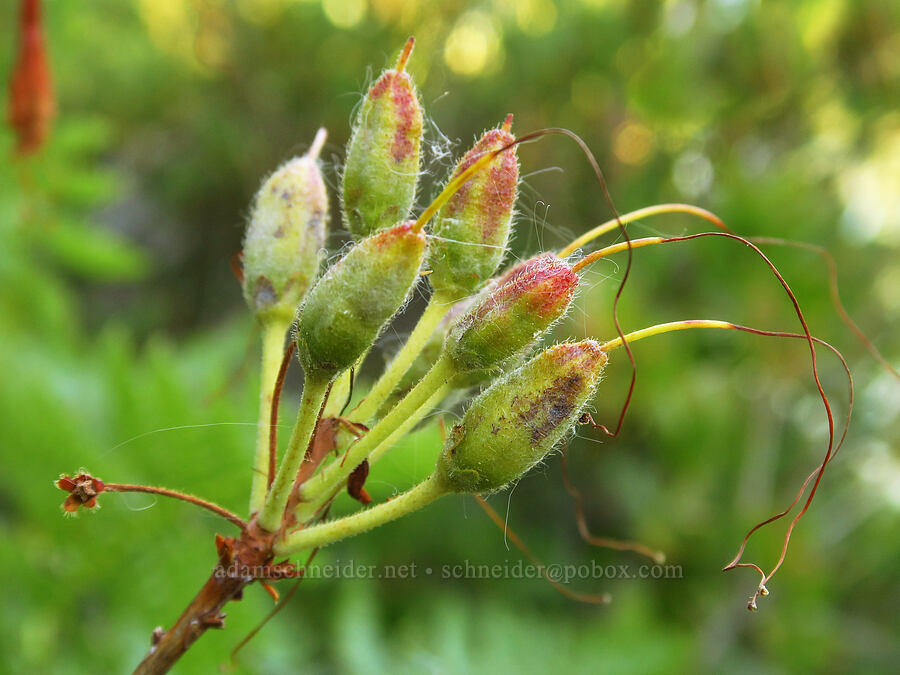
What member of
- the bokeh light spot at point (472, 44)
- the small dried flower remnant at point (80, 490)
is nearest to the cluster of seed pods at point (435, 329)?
the small dried flower remnant at point (80, 490)

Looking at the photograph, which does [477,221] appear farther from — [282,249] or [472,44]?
[472,44]

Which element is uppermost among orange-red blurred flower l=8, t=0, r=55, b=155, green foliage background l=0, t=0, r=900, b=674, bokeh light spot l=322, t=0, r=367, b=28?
bokeh light spot l=322, t=0, r=367, b=28

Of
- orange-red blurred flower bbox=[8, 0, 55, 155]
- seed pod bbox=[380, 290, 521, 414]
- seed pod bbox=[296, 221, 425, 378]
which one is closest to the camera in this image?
A: seed pod bbox=[296, 221, 425, 378]

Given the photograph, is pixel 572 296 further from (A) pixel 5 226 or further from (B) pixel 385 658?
(A) pixel 5 226

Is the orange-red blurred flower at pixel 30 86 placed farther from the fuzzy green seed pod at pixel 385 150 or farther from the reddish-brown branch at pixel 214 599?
the reddish-brown branch at pixel 214 599

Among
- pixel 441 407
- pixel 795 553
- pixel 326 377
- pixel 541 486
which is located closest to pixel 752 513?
pixel 795 553

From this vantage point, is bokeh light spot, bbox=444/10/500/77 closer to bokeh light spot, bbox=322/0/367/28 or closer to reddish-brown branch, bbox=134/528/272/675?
bokeh light spot, bbox=322/0/367/28

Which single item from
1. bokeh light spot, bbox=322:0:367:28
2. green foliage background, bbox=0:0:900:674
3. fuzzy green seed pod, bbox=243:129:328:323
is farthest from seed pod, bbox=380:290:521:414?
bokeh light spot, bbox=322:0:367:28
